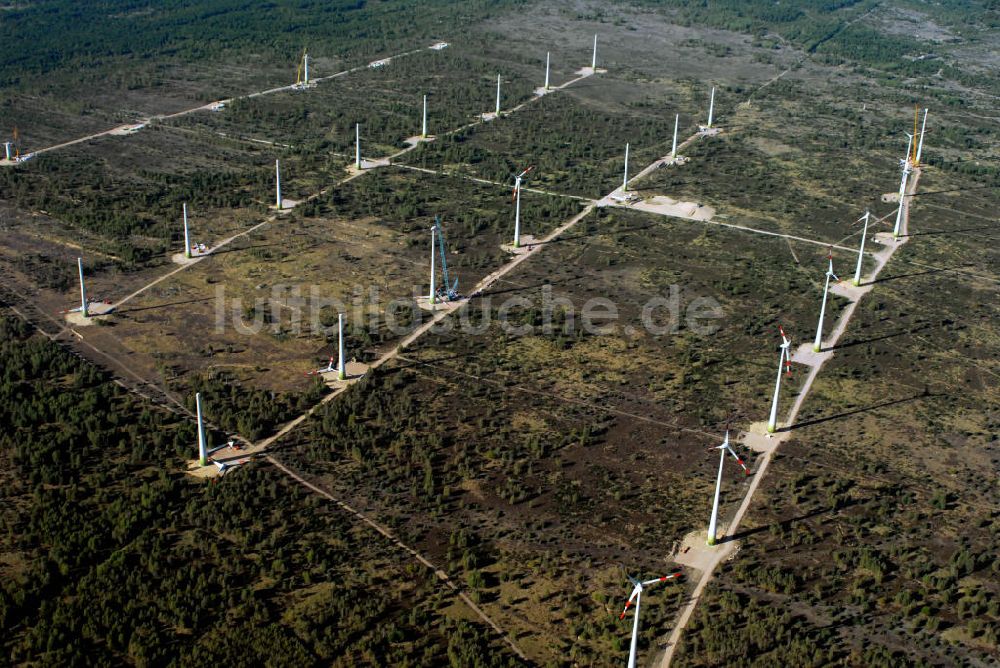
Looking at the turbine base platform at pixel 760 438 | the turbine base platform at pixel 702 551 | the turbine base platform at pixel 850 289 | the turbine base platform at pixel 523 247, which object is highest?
Result: the turbine base platform at pixel 850 289

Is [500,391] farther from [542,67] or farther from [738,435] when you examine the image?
[542,67]

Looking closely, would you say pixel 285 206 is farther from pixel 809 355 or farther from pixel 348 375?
pixel 809 355

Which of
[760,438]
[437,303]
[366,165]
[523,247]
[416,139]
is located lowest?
[760,438]

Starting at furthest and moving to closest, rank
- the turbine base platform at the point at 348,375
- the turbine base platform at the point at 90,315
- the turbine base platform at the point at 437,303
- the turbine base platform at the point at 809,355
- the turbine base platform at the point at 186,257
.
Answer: the turbine base platform at the point at 186,257 → the turbine base platform at the point at 437,303 → the turbine base platform at the point at 90,315 → the turbine base platform at the point at 809,355 → the turbine base platform at the point at 348,375

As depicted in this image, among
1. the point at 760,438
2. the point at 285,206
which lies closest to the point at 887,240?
the point at 760,438

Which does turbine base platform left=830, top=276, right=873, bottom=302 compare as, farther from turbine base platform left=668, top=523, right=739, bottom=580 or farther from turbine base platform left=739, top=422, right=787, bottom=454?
turbine base platform left=668, top=523, right=739, bottom=580

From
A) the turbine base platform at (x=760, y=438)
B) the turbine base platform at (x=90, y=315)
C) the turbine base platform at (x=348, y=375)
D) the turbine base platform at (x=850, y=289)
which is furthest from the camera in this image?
the turbine base platform at (x=850, y=289)

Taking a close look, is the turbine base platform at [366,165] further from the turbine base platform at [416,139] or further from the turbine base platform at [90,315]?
the turbine base platform at [90,315]

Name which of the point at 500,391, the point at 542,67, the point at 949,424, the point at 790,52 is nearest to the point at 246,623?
the point at 500,391

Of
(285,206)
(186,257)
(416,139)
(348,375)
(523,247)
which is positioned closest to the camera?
(348,375)

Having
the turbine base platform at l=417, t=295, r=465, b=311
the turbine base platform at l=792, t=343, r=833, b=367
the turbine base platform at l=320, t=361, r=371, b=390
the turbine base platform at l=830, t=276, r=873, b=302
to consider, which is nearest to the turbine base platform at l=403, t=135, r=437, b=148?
the turbine base platform at l=417, t=295, r=465, b=311

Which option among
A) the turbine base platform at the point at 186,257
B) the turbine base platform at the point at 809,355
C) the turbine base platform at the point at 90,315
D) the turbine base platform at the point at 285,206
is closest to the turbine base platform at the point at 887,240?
the turbine base platform at the point at 809,355
